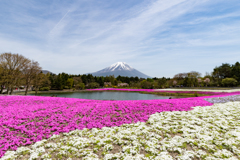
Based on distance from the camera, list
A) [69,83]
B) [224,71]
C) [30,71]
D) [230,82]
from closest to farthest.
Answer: [30,71]
[230,82]
[69,83]
[224,71]

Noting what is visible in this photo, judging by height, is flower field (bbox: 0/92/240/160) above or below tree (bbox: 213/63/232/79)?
below

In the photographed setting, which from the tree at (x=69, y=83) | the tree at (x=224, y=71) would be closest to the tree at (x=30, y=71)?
the tree at (x=69, y=83)

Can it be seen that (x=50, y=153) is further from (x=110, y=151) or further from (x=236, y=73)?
(x=236, y=73)

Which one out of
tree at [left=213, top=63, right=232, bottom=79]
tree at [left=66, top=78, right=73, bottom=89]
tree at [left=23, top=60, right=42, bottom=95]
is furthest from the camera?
tree at [left=213, top=63, right=232, bottom=79]

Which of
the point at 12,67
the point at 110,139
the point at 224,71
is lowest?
the point at 110,139

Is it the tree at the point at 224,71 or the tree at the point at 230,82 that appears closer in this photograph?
the tree at the point at 230,82

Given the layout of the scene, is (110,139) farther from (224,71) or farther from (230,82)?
(224,71)

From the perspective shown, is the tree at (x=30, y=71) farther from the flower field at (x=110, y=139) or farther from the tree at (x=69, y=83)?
the tree at (x=69, y=83)

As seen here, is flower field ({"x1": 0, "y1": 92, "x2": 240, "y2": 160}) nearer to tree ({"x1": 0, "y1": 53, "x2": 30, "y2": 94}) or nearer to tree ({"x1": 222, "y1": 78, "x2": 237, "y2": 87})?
tree ({"x1": 0, "y1": 53, "x2": 30, "y2": 94})

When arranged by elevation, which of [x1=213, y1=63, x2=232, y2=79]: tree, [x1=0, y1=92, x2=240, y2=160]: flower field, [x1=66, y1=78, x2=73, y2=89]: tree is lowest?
[x1=0, y1=92, x2=240, y2=160]: flower field

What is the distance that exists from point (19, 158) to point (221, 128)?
13482 millimetres

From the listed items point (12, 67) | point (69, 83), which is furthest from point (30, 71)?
point (69, 83)

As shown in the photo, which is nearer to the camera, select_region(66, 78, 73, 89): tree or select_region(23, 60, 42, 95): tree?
select_region(23, 60, 42, 95): tree

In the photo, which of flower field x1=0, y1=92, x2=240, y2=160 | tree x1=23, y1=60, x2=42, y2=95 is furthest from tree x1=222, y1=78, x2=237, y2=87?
tree x1=23, y1=60, x2=42, y2=95
